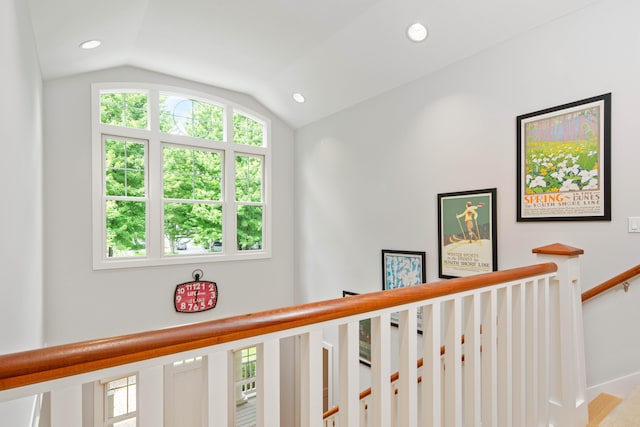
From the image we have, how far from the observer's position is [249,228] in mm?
5211

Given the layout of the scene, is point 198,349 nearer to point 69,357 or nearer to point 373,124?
point 69,357

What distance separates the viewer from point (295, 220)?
5.50 metres

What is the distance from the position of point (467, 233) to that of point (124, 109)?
416cm

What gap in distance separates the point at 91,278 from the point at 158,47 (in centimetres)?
267

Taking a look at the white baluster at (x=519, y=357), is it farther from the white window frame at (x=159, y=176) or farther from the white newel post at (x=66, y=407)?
the white window frame at (x=159, y=176)

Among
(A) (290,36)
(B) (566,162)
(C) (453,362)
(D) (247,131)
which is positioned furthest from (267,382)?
(D) (247,131)

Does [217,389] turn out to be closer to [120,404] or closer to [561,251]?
[561,251]

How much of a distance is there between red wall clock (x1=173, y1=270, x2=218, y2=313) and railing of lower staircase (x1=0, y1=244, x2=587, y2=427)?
365cm

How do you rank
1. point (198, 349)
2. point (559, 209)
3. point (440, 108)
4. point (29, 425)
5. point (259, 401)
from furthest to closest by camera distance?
point (440, 108), point (559, 209), point (29, 425), point (259, 401), point (198, 349)

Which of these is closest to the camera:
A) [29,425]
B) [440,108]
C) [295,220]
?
[29,425]

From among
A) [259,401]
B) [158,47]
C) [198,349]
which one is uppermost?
[158,47]

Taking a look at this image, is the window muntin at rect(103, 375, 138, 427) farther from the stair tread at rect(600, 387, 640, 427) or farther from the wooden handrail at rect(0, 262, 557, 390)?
the stair tread at rect(600, 387, 640, 427)

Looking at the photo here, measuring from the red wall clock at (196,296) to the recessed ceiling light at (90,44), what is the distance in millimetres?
2798

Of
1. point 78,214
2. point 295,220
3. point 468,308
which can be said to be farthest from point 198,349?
point 295,220
